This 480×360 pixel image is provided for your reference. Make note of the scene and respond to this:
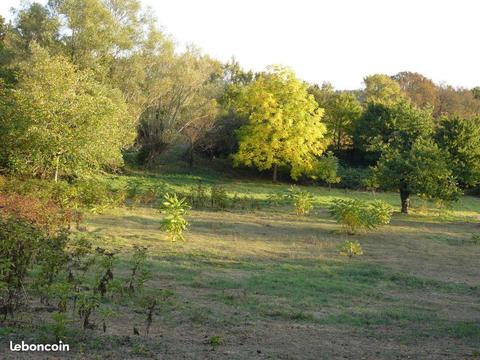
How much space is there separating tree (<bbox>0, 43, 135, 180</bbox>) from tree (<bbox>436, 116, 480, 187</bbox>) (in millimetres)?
19246

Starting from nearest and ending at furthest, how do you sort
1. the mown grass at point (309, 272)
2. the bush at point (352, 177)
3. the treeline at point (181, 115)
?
the mown grass at point (309, 272), the treeline at point (181, 115), the bush at point (352, 177)

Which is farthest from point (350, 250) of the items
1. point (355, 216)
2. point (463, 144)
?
point (463, 144)

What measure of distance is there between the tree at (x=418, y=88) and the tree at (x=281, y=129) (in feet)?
74.8

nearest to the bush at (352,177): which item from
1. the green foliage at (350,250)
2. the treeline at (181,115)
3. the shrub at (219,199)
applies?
the treeline at (181,115)

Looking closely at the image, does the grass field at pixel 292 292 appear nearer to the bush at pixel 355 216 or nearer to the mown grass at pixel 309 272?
the mown grass at pixel 309 272

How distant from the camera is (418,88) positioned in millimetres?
58438

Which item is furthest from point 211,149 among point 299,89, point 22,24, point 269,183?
point 22,24

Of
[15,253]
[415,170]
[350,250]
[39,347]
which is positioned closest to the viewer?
[39,347]

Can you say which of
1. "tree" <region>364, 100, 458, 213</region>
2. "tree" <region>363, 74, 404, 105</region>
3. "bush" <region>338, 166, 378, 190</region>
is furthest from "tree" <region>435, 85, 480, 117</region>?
"tree" <region>364, 100, 458, 213</region>

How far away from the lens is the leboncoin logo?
501 centimetres

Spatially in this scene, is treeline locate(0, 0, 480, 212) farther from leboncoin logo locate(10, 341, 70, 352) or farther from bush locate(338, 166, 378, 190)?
leboncoin logo locate(10, 341, 70, 352)

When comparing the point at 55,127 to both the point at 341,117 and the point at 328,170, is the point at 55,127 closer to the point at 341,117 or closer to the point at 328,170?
the point at 328,170

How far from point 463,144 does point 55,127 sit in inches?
941

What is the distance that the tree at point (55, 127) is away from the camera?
16.8 metres
